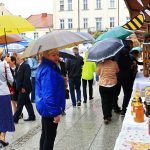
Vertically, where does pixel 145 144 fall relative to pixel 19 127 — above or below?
above

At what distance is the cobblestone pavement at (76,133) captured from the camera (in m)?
7.21

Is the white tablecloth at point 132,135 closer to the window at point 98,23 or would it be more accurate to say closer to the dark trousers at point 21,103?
the dark trousers at point 21,103

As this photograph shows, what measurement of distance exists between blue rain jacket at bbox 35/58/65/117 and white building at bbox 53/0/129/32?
57215 mm

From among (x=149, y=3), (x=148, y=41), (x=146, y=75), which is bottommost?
(x=146, y=75)

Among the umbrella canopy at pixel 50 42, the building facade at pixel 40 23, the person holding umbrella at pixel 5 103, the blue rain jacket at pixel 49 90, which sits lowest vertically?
the building facade at pixel 40 23

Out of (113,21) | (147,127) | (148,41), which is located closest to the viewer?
(147,127)

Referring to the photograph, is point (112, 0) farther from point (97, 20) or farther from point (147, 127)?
point (147, 127)

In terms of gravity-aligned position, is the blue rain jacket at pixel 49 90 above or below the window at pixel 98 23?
above

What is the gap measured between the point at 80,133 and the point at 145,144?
3.78m

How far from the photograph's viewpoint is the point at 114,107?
10508 mm

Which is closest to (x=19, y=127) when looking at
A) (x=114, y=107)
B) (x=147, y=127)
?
(x=114, y=107)

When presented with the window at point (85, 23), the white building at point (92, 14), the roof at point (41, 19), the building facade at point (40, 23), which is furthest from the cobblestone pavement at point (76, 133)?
the roof at point (41, 19)

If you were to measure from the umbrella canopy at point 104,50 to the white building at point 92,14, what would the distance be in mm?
53491

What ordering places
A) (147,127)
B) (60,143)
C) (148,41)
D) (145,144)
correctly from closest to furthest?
1. (145,144)
2. (147,127)
3. (60,143)
4. (148,41)
